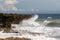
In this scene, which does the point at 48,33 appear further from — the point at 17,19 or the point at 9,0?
the point at 9,0

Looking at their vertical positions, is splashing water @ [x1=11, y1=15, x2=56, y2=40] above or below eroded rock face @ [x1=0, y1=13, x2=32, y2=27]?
below

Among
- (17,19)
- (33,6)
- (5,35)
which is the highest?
(33,6)

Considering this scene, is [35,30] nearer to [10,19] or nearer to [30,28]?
[30,28]

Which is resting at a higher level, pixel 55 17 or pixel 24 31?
pixel 55 17

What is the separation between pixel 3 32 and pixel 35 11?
1.72 ft

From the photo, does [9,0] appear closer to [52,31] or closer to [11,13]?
[11,13]

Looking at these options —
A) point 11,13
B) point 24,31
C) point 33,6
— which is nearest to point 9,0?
point 11,13

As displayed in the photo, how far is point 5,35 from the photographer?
84.0 inches

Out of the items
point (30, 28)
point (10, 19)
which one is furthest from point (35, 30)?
point (10, 19)

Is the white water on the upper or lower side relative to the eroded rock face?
lower

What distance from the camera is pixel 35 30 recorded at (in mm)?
2141

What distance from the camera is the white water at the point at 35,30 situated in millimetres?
2127

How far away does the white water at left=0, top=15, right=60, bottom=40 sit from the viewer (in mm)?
2127

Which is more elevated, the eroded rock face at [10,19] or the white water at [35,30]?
the eroded rock face at [10,19]
